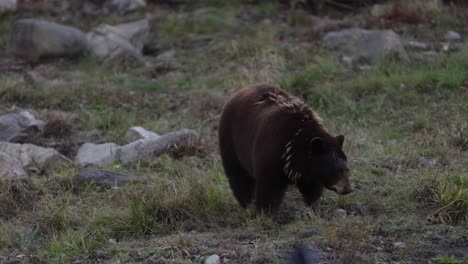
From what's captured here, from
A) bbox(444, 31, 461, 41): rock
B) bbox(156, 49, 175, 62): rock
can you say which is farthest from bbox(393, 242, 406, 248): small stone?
bbox(156, 49, 175, 62): rock

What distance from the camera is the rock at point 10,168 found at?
8359 millimetres

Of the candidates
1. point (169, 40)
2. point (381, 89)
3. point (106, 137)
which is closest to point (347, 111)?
point (381, 89)

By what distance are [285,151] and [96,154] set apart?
11.9ft

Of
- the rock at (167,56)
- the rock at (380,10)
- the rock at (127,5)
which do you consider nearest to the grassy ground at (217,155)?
the rock at (167,56)

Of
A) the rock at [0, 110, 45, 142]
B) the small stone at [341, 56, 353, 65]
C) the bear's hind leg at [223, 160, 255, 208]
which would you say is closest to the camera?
the bear's hind leg at [223, 160, 255, 208]

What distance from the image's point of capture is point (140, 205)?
7.19m

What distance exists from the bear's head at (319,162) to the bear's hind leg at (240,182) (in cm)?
79

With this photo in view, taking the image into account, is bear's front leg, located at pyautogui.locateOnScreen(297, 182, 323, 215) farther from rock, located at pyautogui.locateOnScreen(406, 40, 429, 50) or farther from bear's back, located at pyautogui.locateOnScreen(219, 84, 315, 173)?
rock, located at pyautogui.locateOnScreen(406, 40, 429, 50)

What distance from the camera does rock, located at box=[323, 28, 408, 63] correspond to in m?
12.8

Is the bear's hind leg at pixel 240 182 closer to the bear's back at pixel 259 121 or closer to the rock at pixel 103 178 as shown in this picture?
the bear's back at pixel 259 121

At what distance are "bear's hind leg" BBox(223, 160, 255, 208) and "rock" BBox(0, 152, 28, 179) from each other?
2.03 metres

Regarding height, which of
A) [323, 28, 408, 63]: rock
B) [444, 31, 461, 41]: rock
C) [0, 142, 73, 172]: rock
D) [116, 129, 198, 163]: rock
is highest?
[444, 31, 461, 41]: rock

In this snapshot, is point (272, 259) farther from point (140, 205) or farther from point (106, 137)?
point (106, 137)

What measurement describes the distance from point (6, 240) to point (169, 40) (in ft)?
26.5
